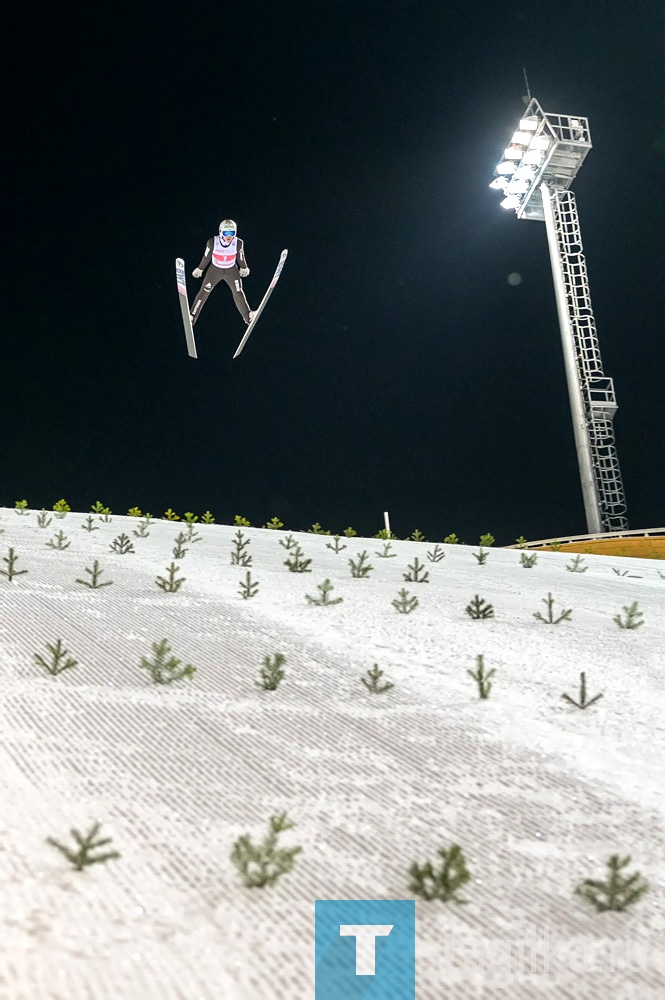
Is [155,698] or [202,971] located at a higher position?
[155,698]

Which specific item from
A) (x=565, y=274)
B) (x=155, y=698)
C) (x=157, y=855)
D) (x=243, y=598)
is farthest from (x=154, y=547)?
(x=565, y=274)

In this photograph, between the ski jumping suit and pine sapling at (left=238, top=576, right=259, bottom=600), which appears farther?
the ski jumping suit

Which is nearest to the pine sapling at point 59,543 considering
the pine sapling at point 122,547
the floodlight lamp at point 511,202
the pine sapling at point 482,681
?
the pine sapling at point 122,547

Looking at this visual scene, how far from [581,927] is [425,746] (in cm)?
84

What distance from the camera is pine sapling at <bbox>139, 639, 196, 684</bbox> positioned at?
2818 millimetres

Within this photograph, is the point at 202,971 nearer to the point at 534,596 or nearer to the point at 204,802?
the point at 204,802

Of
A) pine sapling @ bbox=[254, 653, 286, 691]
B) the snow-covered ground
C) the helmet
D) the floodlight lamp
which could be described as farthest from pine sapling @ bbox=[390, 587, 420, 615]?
the floodlight lamp

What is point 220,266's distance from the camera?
39.1ft

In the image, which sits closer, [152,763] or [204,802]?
[204,802]

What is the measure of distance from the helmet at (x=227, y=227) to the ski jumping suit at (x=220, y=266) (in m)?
0.12

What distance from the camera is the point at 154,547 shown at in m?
6.35

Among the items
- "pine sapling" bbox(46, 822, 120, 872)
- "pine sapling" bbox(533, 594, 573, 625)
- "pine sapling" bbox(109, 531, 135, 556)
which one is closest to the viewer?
"pine sapling" bbox(46, 822, 120, 872)

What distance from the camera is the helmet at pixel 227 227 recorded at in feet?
37.5

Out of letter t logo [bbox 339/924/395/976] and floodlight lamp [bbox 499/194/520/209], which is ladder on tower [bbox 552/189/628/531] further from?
letter t logo [bbox 339/924/395/976]
